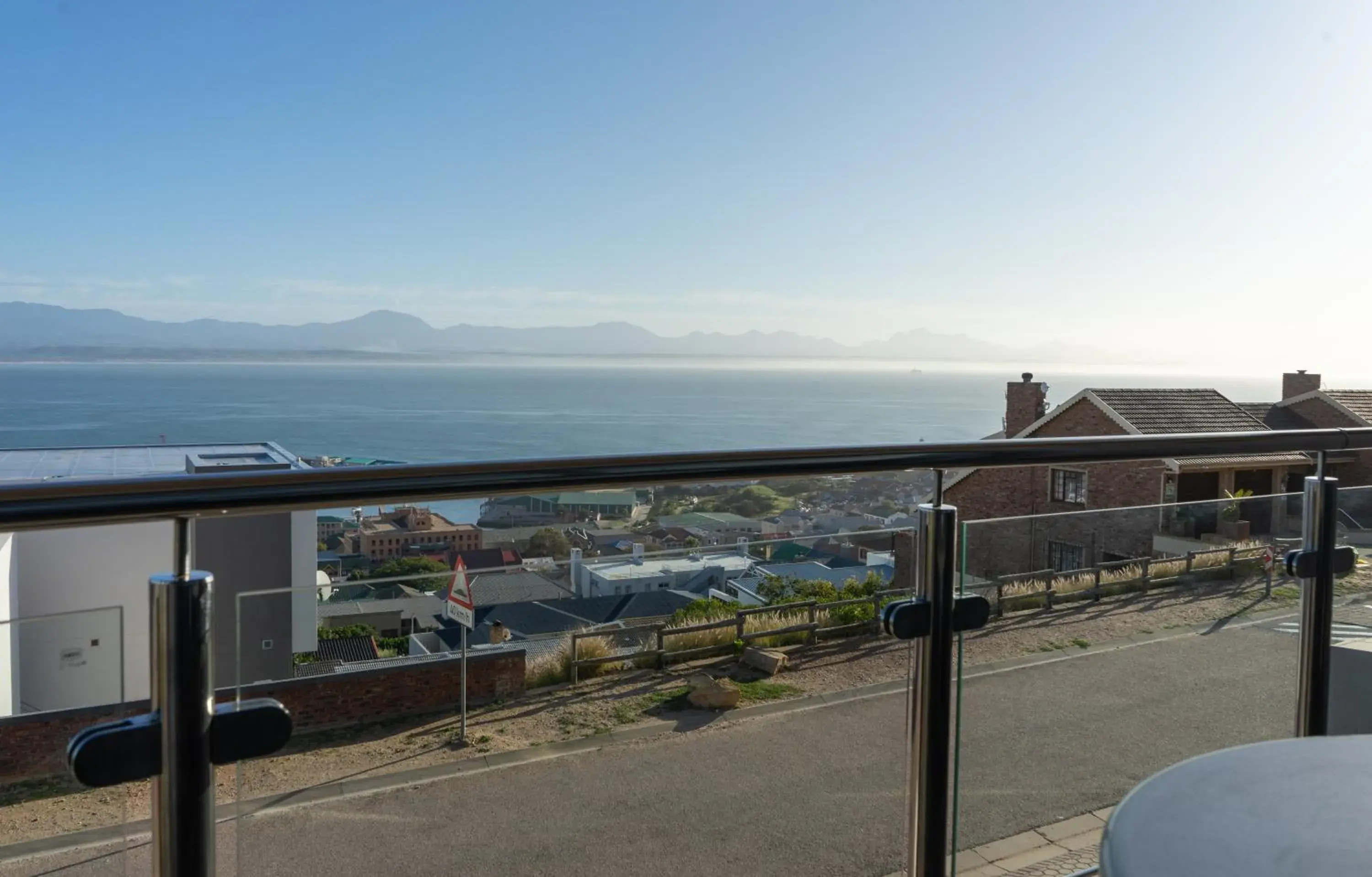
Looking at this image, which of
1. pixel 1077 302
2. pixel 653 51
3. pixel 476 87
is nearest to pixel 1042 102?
pixel 653 51

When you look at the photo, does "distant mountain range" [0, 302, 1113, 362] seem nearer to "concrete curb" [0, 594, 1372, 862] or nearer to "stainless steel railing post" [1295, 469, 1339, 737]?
"stainless steel railing post" [1295, 469, 1339, 737]

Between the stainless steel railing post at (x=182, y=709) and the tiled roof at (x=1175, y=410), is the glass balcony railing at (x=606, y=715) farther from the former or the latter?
the tiled roof at (x=1175, y=410)

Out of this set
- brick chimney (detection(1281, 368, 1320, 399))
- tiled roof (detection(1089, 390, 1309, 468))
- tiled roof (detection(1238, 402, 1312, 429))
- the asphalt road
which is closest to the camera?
the asphalt road

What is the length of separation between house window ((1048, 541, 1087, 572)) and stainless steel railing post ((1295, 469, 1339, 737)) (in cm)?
76

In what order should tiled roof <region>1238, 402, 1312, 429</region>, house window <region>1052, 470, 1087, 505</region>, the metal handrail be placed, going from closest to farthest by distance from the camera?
the metal handrail
house window <region>1052, 470, 1087, 505</region>
tiled roof <region>1238, 402, 1312, 429</region>

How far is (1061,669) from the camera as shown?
79.0 inches

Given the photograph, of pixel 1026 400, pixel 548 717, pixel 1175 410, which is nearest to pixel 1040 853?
pixel 548 717

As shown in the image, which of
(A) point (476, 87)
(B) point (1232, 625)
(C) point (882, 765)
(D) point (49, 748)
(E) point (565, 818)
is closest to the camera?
(D) point (49, 748)

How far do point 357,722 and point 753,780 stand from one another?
0.64m

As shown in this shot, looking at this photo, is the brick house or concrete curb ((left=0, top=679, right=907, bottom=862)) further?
the brick house

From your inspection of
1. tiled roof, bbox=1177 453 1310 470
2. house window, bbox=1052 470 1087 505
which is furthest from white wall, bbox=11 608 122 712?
tiled roof, bbox=1177 453 1310 470

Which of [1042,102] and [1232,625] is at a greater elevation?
[1042,102]

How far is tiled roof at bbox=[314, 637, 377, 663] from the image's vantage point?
1.33 m

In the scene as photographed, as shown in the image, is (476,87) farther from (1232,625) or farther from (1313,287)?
(1232,625)
